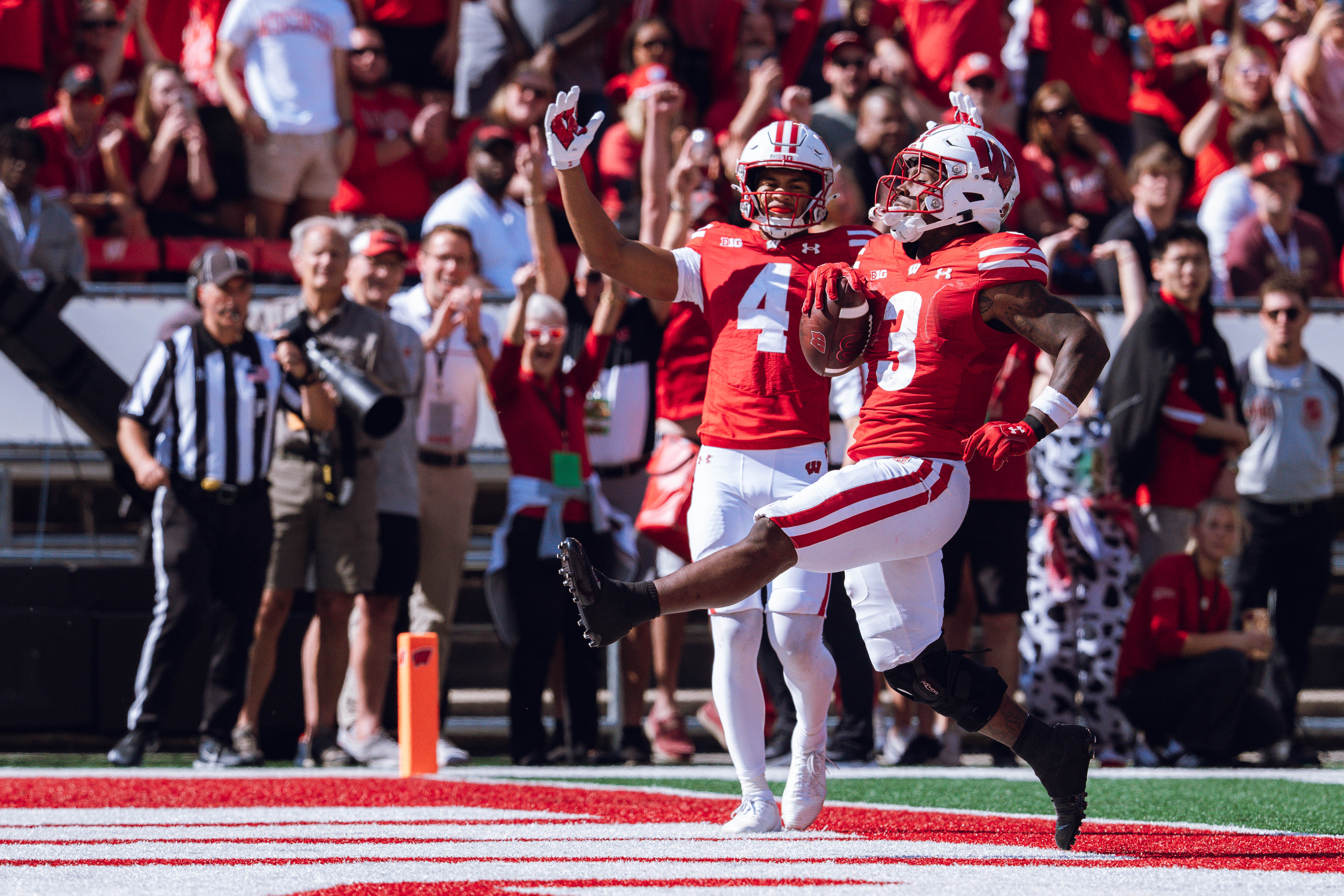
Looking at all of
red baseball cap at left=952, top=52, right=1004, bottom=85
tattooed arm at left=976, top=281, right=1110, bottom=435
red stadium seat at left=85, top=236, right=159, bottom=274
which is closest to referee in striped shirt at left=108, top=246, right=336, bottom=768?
red stadium seat at left=85, top=236, right=159, bottom=274

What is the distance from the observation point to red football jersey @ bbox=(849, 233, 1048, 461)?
4.36m

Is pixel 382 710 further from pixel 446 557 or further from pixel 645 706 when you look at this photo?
pixel 645 706

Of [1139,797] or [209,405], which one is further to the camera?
[209,405]

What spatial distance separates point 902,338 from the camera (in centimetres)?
442

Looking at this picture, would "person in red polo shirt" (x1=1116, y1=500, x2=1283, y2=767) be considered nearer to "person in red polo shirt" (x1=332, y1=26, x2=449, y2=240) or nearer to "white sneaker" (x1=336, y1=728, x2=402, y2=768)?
"white sneaker" (x1=336, y1=728, x2=402, y2=768)

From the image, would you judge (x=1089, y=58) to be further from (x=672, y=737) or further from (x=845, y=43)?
(x=672, y=737)

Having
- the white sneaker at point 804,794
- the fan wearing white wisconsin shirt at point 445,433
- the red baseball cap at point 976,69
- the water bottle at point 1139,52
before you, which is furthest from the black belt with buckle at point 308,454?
the water bottle at point 1139,52

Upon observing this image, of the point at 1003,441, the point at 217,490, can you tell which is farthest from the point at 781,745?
the point at 1003,441

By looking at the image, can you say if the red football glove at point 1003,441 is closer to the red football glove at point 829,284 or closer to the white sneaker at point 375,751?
the red football glove at point 829,284

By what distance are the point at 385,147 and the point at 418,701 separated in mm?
4524

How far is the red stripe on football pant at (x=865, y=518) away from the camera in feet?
13.7

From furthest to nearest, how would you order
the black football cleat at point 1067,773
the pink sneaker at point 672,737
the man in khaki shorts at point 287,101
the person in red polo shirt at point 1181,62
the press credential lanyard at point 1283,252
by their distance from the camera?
the person in red polo shirt at point 1181,62
the press credential lanyard at point 1283,252
the man in khaki shorts at point 287,101
the pink sneaker at point 672,737
the black football cleat at point 1067,773

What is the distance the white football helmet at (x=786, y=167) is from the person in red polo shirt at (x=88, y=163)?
5.35 m

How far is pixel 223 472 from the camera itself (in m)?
7.28
